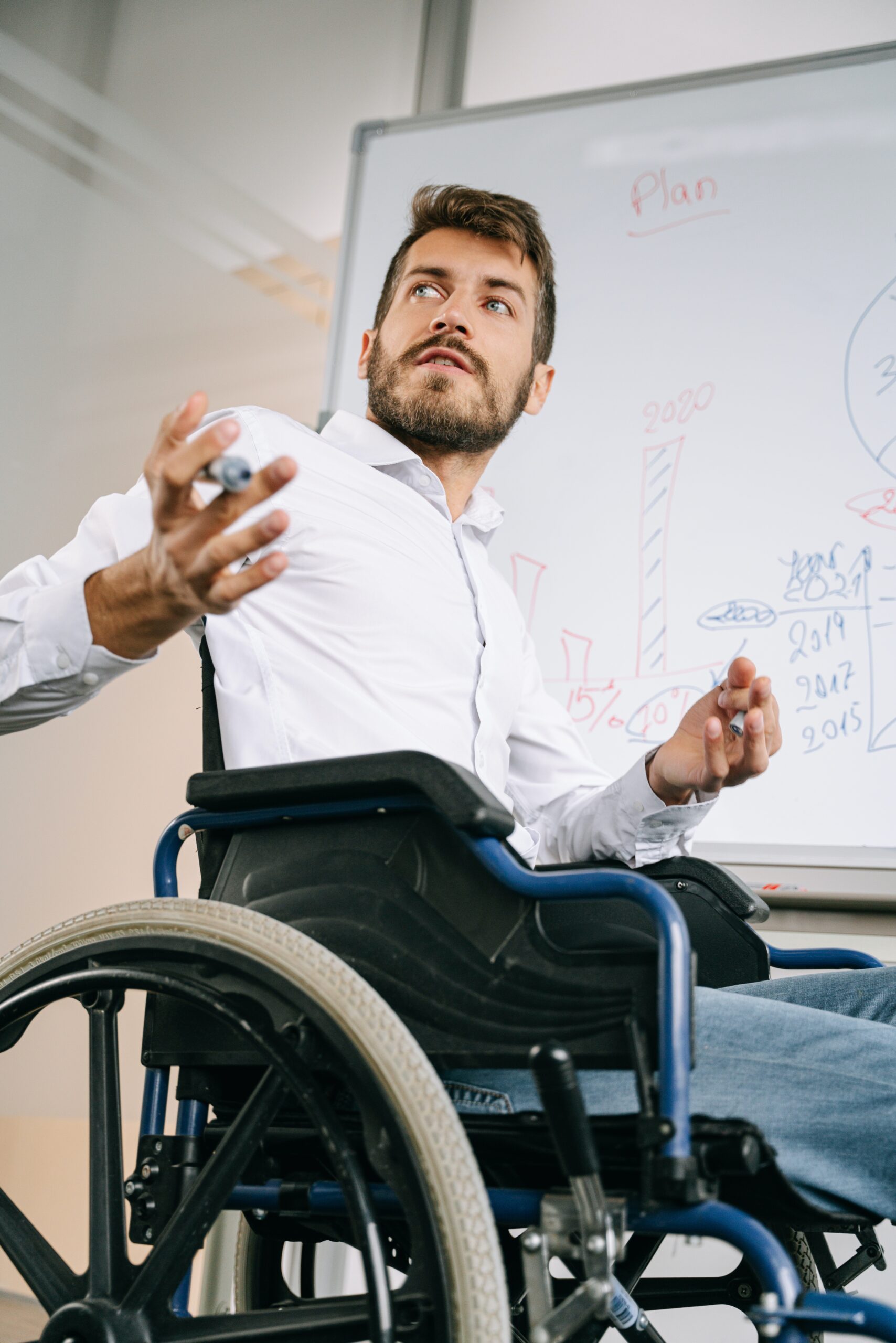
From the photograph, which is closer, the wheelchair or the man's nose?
the wheelchair

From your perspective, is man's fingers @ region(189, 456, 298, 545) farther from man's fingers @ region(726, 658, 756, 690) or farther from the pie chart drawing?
the pie chart drawing

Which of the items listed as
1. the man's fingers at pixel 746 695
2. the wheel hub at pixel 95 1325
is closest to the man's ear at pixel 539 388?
the man's fingers at pixel 746 695

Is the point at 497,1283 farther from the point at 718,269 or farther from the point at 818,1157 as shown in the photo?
the point at 718,269

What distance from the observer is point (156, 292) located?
247 centimetres

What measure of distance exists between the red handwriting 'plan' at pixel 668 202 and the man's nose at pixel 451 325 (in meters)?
0.69

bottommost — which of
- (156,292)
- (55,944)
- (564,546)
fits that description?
(55,944)

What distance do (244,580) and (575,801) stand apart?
76 centimetres

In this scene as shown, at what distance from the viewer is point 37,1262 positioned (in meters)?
0.79

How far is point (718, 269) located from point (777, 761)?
0.84 meters

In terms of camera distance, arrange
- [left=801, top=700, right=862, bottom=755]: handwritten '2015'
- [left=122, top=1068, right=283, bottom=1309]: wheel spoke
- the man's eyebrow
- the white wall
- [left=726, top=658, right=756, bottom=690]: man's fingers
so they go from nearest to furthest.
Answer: [left=122, top=1068, right=283, bottom=1309]: wheel spoke → [left=726, top=658, right=756, bottom=690]: man's fingers → the man's eyebrow → [left=801, top=700, right=862, bottom=755]: handwritten '2015' → the white wall

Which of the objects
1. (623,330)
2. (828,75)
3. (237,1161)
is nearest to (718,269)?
(623,330)

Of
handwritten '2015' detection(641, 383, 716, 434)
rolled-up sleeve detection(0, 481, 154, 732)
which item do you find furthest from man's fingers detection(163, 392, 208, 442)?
handwritten '2015' detection(641, 383, 716, 434)

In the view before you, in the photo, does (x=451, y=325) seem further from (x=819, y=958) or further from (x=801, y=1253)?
(x=801, y=1253)

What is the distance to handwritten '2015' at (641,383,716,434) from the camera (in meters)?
1.87
